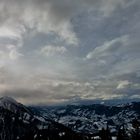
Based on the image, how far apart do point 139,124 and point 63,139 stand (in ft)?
193

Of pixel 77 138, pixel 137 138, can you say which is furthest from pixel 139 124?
pixel 77 138

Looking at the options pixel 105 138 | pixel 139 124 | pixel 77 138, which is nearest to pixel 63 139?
pixel 77 138

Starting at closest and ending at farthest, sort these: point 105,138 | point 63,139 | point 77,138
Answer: point 105,138
point 77,138
point 63,139

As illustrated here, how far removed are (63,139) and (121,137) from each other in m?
44.0

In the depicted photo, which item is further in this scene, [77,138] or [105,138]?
[77,138]

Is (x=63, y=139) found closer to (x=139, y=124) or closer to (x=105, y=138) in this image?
(x=105, y=138)

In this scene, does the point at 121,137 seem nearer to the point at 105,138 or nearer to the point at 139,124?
the point at 105,138

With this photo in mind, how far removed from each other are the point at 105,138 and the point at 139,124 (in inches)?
690

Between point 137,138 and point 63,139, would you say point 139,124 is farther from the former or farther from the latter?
→ point 63,139

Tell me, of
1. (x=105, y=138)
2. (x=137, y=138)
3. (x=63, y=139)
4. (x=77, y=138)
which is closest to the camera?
(x=137, y=138)

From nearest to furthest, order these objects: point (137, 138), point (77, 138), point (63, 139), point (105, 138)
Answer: point (137, 138)
point (105, 138)
point (77, 138)
point (63, 139)

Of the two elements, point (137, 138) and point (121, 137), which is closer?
point (137, 138)

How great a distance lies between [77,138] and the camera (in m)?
153

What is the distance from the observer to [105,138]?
13100 centimetres
